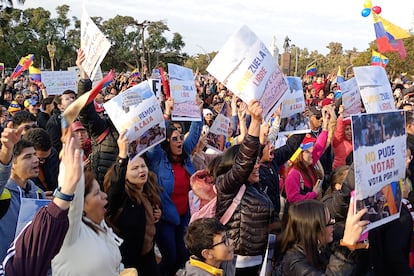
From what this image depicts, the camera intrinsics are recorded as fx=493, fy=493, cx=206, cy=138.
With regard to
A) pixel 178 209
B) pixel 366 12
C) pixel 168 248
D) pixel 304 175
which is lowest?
pixel 168 248

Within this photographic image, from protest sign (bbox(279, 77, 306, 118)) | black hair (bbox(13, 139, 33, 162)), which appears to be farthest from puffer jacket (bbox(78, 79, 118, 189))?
protest sign (bbox(279, 77, 306, 118))

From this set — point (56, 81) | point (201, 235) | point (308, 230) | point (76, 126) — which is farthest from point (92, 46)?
point (56, 81)

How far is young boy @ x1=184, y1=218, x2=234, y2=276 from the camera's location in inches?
120

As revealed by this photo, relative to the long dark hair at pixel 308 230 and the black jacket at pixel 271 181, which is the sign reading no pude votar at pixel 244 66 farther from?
the long dark hair at pixel 308 230

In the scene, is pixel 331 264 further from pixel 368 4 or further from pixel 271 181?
pixel 368 4

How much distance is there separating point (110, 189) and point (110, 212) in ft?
0.59

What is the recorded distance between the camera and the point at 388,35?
8.15 metres

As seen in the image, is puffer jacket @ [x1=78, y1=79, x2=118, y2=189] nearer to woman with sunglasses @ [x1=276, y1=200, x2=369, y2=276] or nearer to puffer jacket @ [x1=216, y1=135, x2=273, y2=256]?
puffer jacket @ [x1=216, y1=135, x2=273, y2=256]

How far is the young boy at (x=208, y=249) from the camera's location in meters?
3.05

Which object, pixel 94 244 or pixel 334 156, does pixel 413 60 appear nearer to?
pixel 334 156

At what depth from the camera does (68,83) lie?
9.85 metres

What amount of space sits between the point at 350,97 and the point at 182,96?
222 cm

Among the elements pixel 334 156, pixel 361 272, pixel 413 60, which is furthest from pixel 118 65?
pixel 361 272

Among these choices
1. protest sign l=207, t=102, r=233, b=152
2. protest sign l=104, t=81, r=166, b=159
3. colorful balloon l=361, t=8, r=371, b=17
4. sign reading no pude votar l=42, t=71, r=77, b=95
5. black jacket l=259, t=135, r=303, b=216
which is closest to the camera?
protest sign l=104, t=81, r=166, b=159
